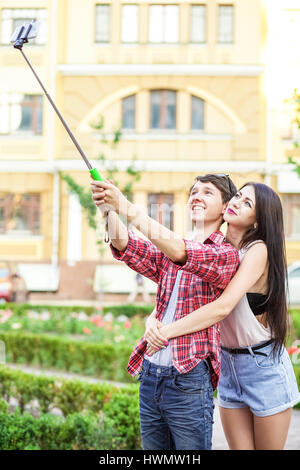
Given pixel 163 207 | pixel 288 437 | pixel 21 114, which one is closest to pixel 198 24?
pixel 163 207

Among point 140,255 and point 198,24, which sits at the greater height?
point 198,24

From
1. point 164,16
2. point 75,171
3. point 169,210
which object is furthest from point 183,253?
point 75,171

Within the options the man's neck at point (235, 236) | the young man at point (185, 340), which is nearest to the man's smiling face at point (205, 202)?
the young man at point (185, 340)

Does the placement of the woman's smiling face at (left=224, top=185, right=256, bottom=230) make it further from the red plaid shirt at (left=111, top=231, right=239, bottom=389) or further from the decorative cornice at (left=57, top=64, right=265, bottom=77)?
the decorative cornice at (left=57, top=64, right=265, bottom=77)

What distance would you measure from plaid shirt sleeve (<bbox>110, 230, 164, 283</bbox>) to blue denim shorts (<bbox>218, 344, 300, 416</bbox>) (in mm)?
344

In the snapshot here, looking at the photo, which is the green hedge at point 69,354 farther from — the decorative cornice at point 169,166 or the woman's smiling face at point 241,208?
the decorative cornice at point 169,166

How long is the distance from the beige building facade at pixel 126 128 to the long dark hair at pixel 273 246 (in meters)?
9.90

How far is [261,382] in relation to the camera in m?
1.83

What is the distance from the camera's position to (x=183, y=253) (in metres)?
1.54

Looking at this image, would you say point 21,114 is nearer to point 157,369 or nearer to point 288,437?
point 288,437

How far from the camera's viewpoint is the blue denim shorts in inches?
71.9

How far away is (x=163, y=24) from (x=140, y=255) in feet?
33.2

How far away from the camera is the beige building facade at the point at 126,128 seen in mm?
12250

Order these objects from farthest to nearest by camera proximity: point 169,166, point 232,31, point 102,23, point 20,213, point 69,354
Answer: point 20,213 → point 169,166 → point 232,31 → point 102,23 → point 69,354
